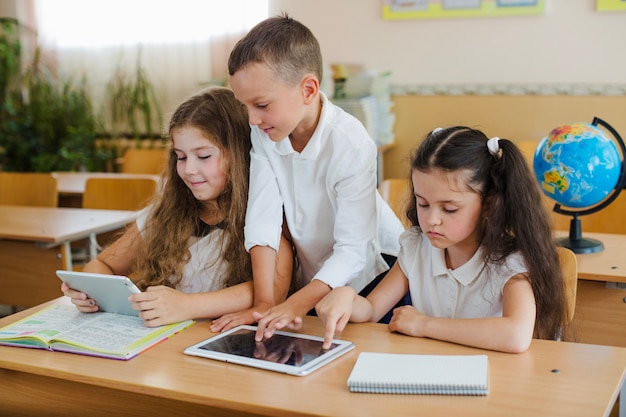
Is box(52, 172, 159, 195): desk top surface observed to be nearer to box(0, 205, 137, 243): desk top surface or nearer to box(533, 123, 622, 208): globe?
box(0, 205, 137, 243): desk top surface

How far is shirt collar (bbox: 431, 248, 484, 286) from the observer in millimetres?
1675

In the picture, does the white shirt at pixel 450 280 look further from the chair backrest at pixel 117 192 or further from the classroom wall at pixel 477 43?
the classroom wall at pixel 477 43

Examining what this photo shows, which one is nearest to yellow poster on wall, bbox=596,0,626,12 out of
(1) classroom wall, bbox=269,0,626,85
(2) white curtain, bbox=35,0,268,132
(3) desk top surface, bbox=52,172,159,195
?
(1) classroom wall, bbox=269,0,626,85

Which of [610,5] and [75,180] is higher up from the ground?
[610,5]

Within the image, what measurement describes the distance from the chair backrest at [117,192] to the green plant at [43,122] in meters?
1.46

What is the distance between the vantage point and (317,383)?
1.30 metres

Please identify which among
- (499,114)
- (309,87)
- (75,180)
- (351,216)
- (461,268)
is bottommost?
(75,180)

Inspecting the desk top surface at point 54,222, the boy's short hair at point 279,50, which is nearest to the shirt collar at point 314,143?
the boy's short hair at point 279,50

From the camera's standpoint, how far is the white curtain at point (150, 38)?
4.98 metres

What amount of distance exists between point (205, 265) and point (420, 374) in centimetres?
85

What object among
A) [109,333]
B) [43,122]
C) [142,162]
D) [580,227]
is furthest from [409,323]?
[43,122]

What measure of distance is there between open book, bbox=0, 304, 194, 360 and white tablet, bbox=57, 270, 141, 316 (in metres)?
0.02

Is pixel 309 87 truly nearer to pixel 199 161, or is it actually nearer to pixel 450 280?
pixel 199 161

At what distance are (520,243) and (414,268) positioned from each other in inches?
9.9
